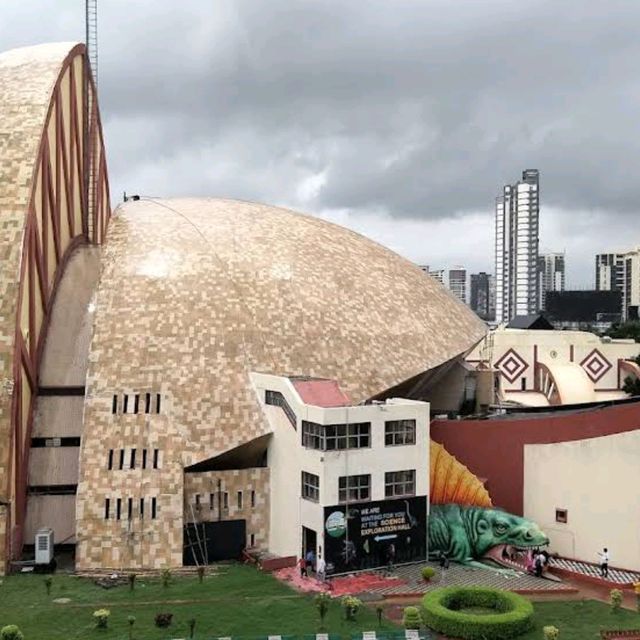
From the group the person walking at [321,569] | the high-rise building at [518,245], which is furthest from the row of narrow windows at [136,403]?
the high-rise building at [518,245]

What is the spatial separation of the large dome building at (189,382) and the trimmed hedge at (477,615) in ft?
17.8

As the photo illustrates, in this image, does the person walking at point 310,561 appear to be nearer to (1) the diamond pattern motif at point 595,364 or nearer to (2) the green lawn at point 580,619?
(2) the green lawn at point 580,619

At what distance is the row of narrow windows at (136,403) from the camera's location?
3170 cm

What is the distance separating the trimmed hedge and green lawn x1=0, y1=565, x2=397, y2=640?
1.67m

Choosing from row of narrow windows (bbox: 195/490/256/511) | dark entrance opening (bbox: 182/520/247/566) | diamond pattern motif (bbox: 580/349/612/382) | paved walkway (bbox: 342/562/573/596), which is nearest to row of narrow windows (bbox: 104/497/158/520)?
dark entrance opening (bbox: 182/520/247/566)

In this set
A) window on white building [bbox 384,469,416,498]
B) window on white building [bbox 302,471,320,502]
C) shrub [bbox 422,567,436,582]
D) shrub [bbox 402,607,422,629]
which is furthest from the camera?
window on white building [bbox 384,469,416,498]

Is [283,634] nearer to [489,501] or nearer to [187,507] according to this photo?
[187,507]

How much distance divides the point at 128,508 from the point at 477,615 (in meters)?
13.1

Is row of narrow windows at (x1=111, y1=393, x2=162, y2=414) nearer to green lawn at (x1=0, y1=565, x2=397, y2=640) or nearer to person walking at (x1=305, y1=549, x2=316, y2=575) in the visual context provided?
green lawn at (x1=0, y1=565, x2=397, y2=640)

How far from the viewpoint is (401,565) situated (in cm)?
3048

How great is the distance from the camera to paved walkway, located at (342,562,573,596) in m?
27.8

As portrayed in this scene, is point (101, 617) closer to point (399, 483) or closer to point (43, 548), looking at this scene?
point (43, 548)

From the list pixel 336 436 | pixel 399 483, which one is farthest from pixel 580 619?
Result: pixel 336 436

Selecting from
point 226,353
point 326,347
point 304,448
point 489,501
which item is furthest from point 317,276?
point 489,501
